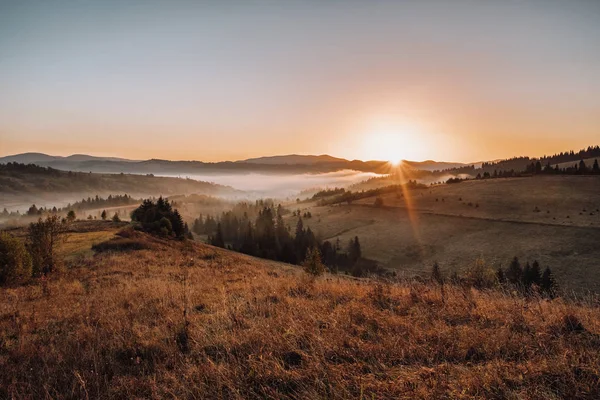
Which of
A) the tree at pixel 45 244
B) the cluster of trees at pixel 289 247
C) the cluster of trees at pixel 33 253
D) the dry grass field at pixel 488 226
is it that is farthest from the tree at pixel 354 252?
the tree at pixel 45 244

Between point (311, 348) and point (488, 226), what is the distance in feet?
392

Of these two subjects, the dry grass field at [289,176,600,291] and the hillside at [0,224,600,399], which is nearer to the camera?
the hillside at [0,224,600,399]

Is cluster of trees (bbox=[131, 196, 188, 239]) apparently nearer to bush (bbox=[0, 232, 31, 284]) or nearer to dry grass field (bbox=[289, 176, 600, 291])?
bush (bbox=[0, 232, 31, 284])

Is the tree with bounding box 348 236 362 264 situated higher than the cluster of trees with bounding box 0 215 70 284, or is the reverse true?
the cluster of trees with bounding box 0 215 70 284

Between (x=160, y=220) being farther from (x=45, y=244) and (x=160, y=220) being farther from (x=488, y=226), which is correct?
(x=488, y=226)

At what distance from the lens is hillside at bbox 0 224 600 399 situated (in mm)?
4488

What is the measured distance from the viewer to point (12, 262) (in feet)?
55.4

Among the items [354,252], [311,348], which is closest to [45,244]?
[311,348]

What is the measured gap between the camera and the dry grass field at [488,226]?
8106cm

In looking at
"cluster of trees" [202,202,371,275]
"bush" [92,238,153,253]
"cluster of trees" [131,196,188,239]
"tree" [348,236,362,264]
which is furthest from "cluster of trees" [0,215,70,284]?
"tree" [348,236,362,264]

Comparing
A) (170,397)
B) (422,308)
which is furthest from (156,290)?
(422,308)

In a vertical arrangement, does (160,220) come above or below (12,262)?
below

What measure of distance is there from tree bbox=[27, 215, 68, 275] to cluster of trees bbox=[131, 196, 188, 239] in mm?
28325

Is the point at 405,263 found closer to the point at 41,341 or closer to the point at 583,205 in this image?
the point at 583,205
